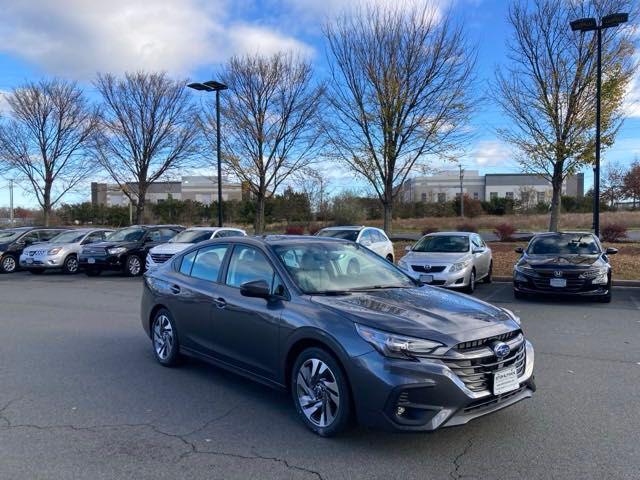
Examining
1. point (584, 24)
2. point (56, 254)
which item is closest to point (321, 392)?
point (584, 24)

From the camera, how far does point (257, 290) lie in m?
4.52

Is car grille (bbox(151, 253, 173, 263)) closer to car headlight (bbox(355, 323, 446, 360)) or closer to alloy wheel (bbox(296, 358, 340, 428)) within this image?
alloy wheel (bbox(296, 358, 340, 428))

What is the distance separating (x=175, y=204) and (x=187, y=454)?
51.9 metres

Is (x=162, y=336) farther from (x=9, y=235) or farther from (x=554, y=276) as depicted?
(x=9, y=235)

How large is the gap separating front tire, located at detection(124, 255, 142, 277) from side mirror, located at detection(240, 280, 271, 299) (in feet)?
45.1

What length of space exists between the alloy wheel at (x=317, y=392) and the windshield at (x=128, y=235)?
1488cm

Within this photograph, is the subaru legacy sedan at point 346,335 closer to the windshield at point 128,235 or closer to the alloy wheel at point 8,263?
the windshield at point 128,235

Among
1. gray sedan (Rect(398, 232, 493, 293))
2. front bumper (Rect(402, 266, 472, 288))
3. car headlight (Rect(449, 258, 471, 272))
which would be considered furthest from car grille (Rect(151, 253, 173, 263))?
car headlight (Rect(449, 258, 471, 272))

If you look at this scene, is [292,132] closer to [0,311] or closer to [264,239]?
[0,311]

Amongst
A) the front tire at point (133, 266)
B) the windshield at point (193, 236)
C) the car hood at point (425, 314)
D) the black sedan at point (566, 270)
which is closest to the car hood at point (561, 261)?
the black sedan at point (566, 270)

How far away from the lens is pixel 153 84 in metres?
25.7

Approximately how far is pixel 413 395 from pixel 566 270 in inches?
318

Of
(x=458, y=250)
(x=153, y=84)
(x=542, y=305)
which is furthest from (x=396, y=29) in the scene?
(x=153, y=84)

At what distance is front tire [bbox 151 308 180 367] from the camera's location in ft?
19.7
